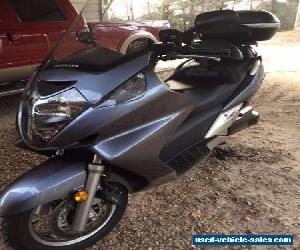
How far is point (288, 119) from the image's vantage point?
522cm

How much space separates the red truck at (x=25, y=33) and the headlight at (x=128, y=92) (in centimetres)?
311

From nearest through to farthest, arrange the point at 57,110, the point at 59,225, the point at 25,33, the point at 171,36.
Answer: the point at 57,110
the point at 59,225
the point at 171,36
the point at 25,33

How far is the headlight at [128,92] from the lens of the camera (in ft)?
7.35

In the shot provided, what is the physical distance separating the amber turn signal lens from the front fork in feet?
0.07

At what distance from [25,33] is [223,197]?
4.12m

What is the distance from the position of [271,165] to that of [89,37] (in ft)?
7.49

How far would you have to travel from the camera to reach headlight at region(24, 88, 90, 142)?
85.0 inches

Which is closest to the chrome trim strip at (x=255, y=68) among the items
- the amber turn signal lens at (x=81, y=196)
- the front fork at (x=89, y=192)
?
the front fork at (x=89, y=192)

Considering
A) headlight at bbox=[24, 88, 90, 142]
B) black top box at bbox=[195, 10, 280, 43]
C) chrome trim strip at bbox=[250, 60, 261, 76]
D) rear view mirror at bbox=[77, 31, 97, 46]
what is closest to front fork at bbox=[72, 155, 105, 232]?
headlight at bbox=[24, 88, 90, 142]

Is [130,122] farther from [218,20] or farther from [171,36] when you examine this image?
[218,20]

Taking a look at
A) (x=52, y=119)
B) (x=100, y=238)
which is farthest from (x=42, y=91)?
(x=100, y=238)

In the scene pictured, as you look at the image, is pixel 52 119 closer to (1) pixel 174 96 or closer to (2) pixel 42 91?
(2) pixel 42 91

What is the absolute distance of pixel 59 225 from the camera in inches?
98.5

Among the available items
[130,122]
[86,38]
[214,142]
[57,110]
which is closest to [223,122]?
[214,142]
